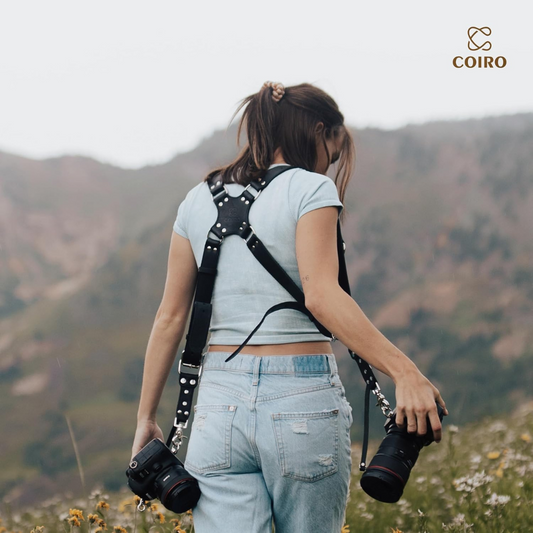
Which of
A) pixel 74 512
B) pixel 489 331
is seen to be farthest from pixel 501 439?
pixel 489 331

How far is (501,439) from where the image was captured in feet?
18.4

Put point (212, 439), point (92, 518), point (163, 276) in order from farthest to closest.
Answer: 1. point (163, 276)
2. point (92, 518)
3. point (212, 439)

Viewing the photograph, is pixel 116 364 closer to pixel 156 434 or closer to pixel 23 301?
pixel 23 301

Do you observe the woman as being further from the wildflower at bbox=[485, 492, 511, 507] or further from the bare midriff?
the wildflower at bbox=[485, 492, 511, 507]

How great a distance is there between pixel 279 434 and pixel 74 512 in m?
1.32

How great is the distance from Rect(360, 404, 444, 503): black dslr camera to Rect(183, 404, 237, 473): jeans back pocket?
38 cm

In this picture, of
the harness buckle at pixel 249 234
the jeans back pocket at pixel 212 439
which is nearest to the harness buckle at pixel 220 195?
the harness buckle at pixel 249 234

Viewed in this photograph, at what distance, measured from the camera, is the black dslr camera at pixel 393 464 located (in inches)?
75.0

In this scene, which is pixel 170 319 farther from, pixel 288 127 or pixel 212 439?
pixel 288 127

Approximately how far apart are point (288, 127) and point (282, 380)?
31.5 inches

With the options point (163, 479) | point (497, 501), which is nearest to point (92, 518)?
point (163, 479)

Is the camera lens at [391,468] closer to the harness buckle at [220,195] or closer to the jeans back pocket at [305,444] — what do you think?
the jeans back pocket at [305,444]

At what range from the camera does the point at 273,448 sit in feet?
6.14

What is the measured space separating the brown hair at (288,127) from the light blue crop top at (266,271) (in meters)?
0.14
